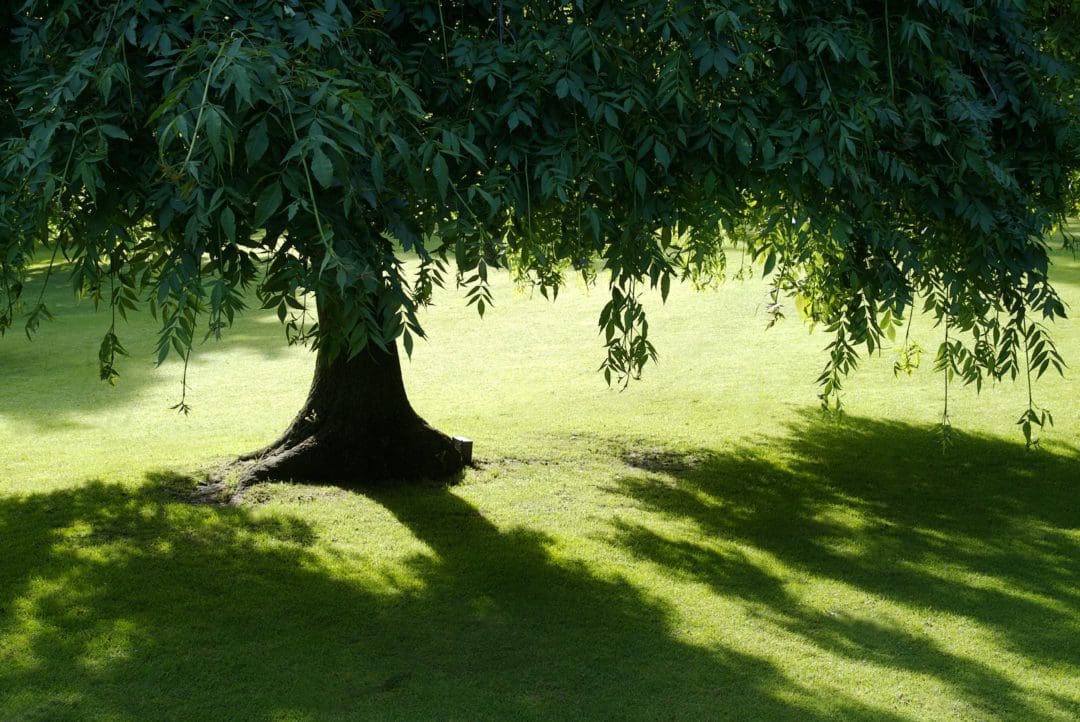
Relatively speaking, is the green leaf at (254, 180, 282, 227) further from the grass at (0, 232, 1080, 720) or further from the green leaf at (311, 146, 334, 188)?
the grass at (0, 232, 1080, 720)

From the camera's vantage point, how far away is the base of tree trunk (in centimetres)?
697

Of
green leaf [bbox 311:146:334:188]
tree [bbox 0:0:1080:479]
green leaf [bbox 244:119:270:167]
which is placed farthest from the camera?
tree [bbox 0:0:1080:479]

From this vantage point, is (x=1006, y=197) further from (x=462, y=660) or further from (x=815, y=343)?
(x=815, y=343)

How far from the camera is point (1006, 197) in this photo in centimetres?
446

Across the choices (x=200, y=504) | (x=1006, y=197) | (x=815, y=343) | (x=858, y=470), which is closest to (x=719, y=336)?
(x=815, y=343)

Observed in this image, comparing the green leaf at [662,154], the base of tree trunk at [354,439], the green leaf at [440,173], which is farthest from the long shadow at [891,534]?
the green leaf at [440,173]

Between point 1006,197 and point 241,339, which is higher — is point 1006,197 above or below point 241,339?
above

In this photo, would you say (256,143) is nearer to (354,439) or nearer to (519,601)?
(519,601)

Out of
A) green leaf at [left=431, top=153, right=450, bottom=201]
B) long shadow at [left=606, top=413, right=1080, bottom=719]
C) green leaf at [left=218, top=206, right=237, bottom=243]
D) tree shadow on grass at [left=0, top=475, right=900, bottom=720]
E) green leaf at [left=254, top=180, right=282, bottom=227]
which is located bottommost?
tree shadow on grass at [left=0, top=475, right=900, bottom=720]

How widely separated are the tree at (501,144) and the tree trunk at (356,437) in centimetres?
218

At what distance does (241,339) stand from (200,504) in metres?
6.08

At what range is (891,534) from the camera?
6254 millimetres

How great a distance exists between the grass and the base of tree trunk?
22 centimetres

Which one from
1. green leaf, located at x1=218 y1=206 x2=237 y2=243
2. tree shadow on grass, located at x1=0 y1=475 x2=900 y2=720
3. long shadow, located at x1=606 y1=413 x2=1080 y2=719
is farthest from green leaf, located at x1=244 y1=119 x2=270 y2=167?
long shadow, located at x1=606 y1=413 x2=1080 y2=719
